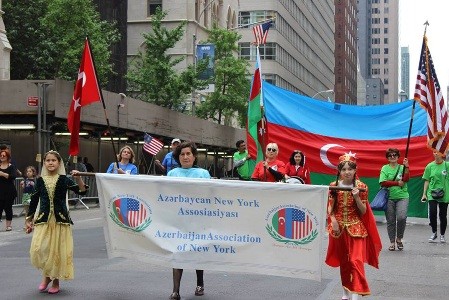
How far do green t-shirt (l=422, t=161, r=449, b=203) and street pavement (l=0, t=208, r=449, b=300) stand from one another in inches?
80.3

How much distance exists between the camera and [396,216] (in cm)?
1370

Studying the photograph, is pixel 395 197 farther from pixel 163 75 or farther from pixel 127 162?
pixel 163 75

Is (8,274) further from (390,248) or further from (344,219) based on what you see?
(390,248)

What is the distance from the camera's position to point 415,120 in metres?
18.8

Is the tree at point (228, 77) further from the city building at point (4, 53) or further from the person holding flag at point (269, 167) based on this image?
the person holding flag at point (269, 167)

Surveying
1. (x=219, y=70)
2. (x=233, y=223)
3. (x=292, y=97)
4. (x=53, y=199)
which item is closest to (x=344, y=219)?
(x=233, y=223)

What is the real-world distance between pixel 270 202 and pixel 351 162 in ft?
2.90

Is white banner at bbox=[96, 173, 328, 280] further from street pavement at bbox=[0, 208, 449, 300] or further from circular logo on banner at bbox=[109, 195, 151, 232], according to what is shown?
street pavement at bbox=[0, 208, 449, 300]

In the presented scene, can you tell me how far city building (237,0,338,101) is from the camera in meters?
84.2

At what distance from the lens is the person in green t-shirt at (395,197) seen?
44.4 feet

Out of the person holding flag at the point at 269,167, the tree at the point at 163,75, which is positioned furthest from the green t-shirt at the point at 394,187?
the tree at the point at 163,75

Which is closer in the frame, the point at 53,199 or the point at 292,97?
the point at 53,199

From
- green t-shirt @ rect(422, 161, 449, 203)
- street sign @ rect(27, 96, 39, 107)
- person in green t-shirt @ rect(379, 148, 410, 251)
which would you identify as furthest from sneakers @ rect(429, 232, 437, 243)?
street sign @ rect(27, 96, 39, 107)

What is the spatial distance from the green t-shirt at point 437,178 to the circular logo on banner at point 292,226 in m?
7.63
